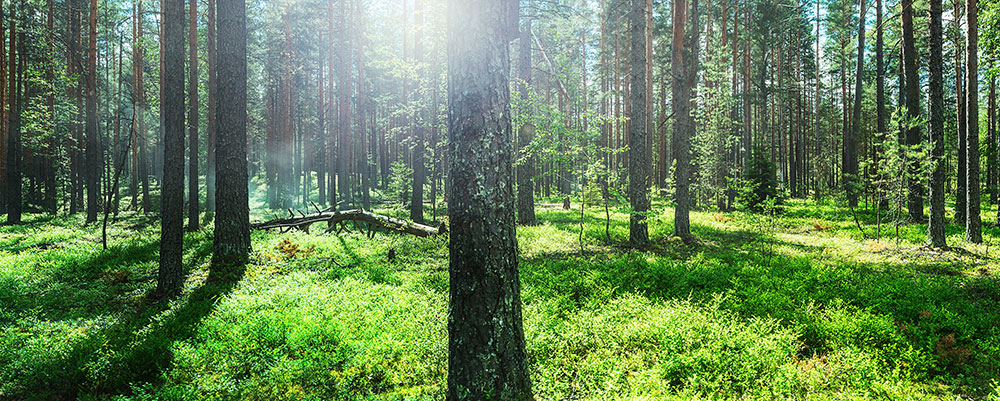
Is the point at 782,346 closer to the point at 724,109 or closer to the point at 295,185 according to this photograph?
the point at 724,109

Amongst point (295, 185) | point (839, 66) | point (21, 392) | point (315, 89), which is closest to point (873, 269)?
point (21, 392)

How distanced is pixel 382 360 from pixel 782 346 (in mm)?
4272

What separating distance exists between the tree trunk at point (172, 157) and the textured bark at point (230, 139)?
1449 millimetres

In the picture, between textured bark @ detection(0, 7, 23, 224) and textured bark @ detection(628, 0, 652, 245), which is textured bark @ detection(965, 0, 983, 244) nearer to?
textured bark @ detection(628, 0, 652, 245)

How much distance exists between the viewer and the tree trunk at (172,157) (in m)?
6.83

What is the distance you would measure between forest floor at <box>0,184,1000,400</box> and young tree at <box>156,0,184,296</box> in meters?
0.48

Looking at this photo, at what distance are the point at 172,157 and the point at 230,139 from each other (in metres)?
1.72

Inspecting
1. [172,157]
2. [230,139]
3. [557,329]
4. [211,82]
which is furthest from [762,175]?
[211,82]

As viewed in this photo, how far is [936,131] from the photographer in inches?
366

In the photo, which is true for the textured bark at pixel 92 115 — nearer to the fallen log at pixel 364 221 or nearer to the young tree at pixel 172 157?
the fallen log at pixel 364 221

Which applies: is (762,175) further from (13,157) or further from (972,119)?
(13,157)

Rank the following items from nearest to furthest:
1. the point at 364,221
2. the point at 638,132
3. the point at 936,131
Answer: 1. the point at 936,131
2. the point at 638,132
3. the point at 364,221

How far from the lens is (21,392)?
4.09 metres

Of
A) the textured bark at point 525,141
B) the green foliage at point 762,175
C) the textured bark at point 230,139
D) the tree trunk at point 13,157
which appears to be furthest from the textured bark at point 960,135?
the tree trunk at point 13,157
